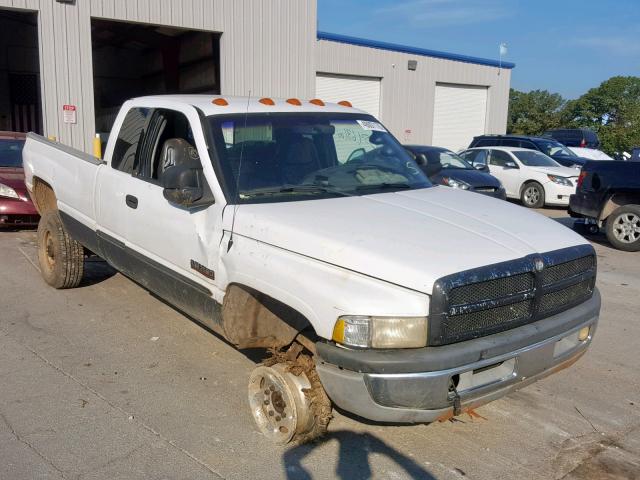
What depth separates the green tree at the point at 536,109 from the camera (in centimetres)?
5584

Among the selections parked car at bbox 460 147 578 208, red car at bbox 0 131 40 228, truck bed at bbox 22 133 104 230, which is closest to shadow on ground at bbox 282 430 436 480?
truck bed at bbox 22 133 104 230

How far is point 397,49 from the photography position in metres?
24.7

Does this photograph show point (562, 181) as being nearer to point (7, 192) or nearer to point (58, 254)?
point (7, 192)

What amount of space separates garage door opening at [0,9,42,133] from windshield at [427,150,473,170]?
15.9 m

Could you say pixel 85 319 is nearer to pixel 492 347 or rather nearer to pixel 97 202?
pixel 97 202

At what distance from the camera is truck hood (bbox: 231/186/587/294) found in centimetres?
321

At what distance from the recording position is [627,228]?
33.3ft

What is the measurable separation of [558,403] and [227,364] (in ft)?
8.00

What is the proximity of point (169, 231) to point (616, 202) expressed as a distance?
8.29 meters

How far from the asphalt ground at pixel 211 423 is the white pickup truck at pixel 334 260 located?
298mm

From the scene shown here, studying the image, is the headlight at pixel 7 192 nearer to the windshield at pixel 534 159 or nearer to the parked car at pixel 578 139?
the windshield at pixel 534 159

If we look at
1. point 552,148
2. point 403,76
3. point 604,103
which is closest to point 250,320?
point 552,148

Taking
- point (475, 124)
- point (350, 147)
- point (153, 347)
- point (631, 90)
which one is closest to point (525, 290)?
point (350, 147)

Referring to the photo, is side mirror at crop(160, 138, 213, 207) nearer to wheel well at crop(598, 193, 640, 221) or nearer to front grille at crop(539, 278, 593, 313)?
front grille at crop(539, 278, 593, 313)
